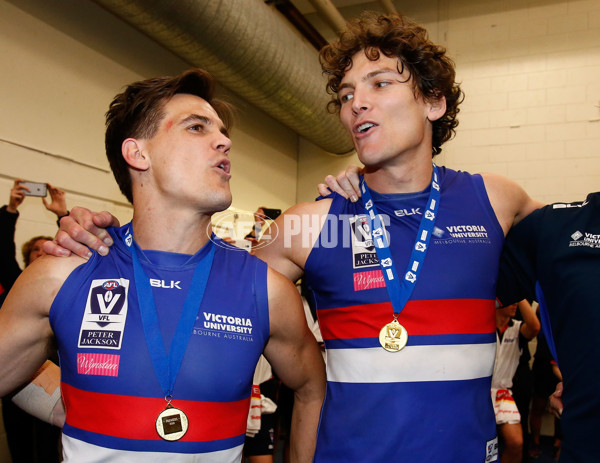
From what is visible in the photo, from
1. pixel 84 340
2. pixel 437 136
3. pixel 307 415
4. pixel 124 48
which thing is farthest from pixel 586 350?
pixel 124 48

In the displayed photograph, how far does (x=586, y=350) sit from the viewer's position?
144 centimetres

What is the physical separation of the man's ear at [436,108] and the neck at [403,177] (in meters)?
0.26

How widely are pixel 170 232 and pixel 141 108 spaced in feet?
1.82

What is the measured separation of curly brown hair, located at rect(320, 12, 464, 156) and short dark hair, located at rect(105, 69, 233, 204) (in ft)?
2.00

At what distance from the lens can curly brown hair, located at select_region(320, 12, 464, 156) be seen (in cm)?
216

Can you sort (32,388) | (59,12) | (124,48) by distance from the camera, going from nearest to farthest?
(32,388) → (59,12) → (124,48)

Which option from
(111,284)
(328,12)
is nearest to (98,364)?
(111,284)

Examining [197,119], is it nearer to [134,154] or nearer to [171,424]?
[134,154]

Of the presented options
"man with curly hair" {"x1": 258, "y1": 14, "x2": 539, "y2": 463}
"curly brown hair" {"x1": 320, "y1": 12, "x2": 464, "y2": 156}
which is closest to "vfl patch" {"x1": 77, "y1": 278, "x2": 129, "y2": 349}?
"man with curly hair" {"x1": 258, "y1": 14, "x2": 539, "y2": 463}

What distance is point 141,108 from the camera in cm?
207

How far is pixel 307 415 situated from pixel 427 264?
0.72 meters

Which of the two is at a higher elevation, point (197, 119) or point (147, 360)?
point (197, 119)

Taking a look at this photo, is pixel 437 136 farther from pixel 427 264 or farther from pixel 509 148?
pixel 509 148

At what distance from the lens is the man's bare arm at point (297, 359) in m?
1.80
